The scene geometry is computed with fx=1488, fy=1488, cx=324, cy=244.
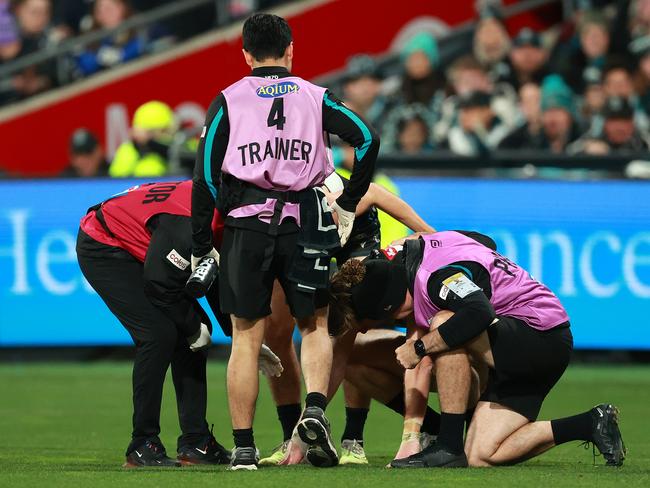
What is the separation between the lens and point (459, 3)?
1925cm

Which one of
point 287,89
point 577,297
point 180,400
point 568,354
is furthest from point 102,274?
point 577,297

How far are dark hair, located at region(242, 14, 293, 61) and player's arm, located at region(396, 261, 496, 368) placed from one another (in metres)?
1.38

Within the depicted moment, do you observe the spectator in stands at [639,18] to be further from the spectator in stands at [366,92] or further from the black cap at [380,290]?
the black cap at [380,290]

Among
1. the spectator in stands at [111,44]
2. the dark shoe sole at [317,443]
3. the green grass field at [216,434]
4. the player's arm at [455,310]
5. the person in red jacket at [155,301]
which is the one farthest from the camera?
the spectator in stands at [111,44]

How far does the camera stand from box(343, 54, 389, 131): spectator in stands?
52.5ft

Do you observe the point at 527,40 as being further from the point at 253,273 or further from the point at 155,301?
the point at 253,273

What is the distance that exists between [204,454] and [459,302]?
1754 mm

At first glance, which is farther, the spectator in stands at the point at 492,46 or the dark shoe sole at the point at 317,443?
the spectator in stands at the point at 492,46

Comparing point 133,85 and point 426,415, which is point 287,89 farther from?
point 133,85

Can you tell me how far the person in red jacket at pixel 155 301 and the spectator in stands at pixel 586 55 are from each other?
360 inches

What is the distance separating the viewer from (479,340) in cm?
756

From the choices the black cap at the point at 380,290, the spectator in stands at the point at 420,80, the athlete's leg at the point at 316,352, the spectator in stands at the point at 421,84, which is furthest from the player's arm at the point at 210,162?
the spectator in stands at the point at 420,80

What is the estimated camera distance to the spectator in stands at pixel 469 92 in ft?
52.0

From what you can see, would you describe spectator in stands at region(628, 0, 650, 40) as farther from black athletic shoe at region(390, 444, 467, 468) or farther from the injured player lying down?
black athletic shoe at region(390, 444, 467, 468)
